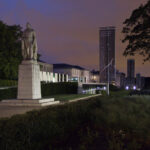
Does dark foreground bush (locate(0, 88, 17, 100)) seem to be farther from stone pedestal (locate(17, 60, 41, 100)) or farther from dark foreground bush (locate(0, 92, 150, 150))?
dark foreground bush (locate(0, 92, 150, 150))

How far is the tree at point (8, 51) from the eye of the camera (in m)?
27.0

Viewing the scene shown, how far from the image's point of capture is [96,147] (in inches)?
207

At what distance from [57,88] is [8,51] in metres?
9.83

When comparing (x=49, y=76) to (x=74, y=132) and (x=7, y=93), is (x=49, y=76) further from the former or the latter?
(x=74, y=132)

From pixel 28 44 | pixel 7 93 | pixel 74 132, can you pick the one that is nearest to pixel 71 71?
pixel 7 93

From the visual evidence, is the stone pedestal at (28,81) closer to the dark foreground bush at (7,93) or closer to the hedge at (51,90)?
the dark foreground bush at (7,93)

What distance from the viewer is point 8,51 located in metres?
28.5

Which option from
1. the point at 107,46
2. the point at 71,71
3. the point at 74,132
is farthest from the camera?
the point at 71,71

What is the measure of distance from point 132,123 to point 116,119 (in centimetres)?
62

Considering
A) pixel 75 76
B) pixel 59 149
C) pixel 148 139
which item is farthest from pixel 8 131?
pixel 75 76

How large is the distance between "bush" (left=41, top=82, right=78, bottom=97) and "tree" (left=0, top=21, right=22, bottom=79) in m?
4.66

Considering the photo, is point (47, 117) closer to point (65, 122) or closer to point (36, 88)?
point (65, 122)

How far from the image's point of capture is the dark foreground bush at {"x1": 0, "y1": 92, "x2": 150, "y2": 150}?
4.81 metres

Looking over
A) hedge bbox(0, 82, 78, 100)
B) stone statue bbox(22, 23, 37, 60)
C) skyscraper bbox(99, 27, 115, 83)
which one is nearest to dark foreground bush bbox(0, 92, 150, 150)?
stone statue bbox(22, 23, 37, 60)
